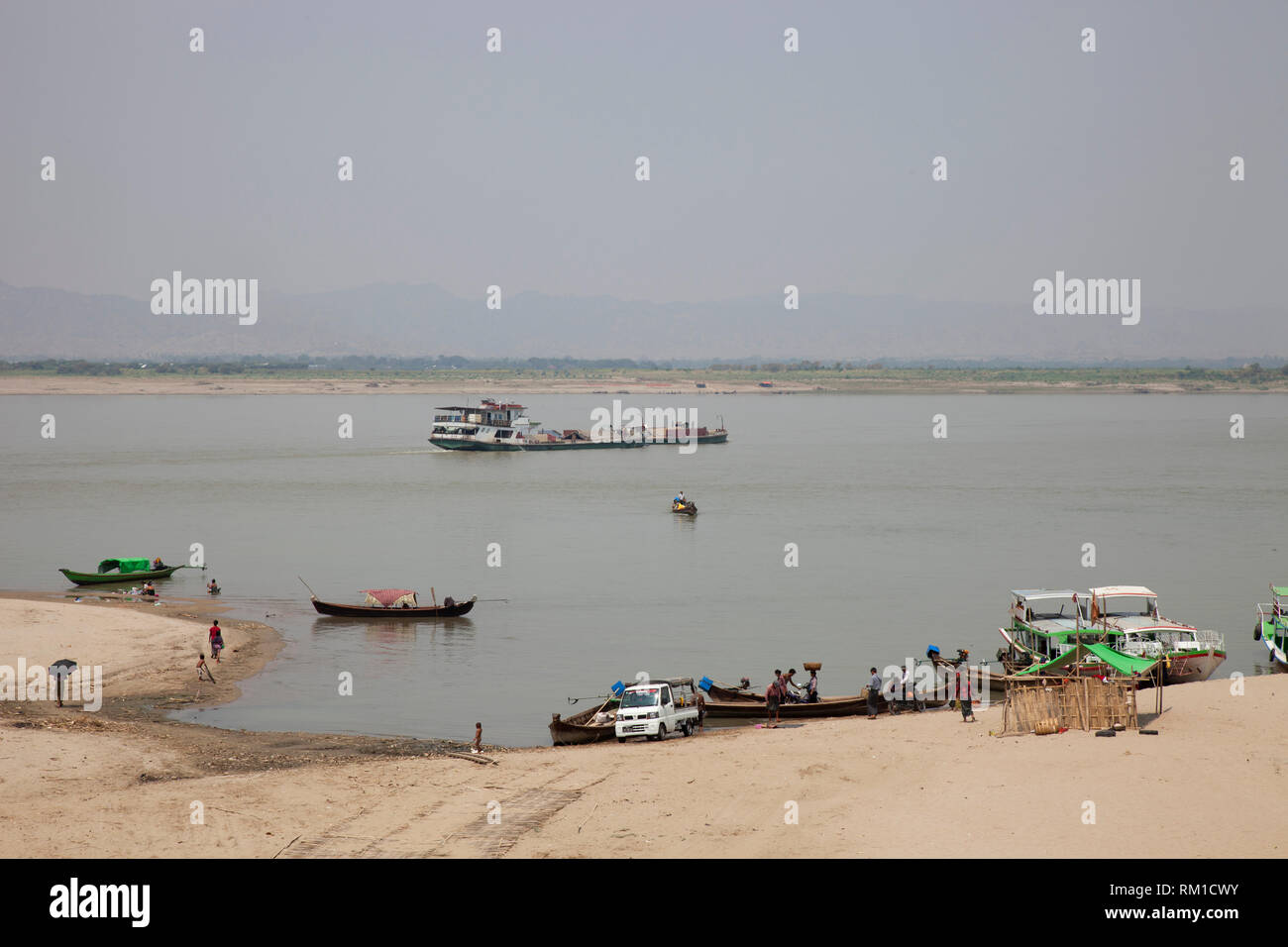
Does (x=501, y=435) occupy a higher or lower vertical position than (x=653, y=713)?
higher

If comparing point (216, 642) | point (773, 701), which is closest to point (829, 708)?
point (773, 701)

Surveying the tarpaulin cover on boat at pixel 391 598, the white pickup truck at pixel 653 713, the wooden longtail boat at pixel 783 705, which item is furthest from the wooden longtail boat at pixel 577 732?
the tarpaulin cover on boat at pixel 391 598

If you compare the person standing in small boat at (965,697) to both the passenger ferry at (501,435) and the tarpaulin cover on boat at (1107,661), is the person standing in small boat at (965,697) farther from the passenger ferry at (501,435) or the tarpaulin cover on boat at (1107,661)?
the passenger ferry at (501,435)

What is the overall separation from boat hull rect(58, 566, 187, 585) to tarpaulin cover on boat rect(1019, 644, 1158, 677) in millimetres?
30368

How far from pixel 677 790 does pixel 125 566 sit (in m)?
30.6

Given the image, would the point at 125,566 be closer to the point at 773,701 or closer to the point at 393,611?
the point at 393,611

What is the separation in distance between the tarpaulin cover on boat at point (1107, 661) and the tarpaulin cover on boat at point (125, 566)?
30.8 metres

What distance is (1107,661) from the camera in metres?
21.5

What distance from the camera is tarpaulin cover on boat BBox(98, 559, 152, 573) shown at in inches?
1677

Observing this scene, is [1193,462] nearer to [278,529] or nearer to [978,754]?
[278,529]

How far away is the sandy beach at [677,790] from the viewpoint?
51.6ft

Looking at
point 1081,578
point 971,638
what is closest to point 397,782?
point 971,638

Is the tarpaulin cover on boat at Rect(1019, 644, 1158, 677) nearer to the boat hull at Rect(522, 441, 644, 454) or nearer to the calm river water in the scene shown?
the calm river water
